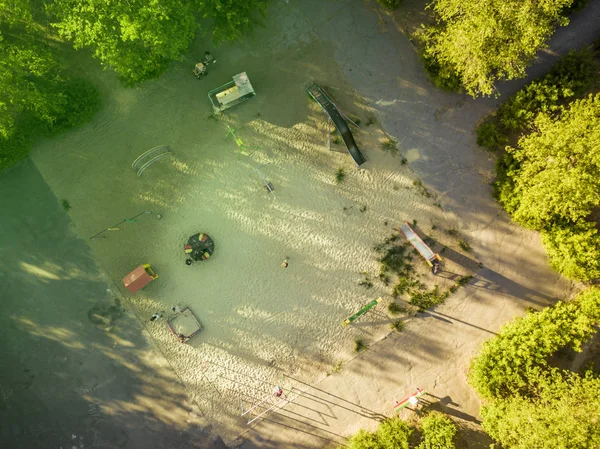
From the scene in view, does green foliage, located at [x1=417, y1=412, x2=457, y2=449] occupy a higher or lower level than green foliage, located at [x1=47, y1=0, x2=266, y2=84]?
lower

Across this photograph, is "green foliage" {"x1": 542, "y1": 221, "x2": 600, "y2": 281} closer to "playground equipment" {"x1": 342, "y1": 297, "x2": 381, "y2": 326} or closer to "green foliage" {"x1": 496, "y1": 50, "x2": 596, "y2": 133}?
"green foliage" {"x1": 496, "y1": 50, "x2": 596, "y2": 133}

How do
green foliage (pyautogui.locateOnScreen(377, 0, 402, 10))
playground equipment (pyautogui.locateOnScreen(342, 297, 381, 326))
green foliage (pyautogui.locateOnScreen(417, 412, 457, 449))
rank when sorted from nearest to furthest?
green foliage (pyautogui.locateOnScreen(417, 412, 457, 449)), green foliage (pyautogui.locateOnScreen(377, 0, 402, 10)), playground equipment (pyautogui.locateOnScreen(342, 297, 381, 326))

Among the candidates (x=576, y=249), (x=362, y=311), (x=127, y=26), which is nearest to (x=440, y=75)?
(x=576, y=249)

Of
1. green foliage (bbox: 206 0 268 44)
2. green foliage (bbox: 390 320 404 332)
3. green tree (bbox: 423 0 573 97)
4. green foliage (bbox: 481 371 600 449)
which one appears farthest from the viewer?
green foliage (bbox: 390 320 404 332)

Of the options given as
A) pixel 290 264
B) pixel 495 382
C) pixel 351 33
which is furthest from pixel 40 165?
pixel 495 382

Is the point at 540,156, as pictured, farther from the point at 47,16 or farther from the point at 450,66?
the point at 47,16

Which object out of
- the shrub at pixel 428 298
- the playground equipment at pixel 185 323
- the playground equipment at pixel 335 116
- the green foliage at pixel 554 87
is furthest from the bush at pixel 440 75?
the playground equipment at pixel 185 323

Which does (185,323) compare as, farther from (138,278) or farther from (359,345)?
(359,345)

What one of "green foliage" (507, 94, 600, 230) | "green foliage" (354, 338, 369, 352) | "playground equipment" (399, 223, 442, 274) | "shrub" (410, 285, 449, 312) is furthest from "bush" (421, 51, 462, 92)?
"green foliage" (354, 338, 369, 352)
